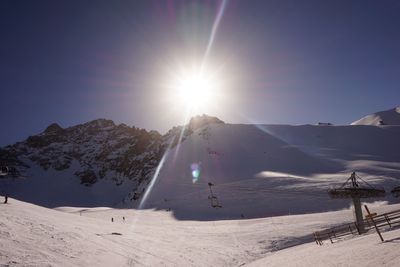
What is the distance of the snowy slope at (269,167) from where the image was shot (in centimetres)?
7612

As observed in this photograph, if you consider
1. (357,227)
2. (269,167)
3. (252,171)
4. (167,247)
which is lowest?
(167,247)

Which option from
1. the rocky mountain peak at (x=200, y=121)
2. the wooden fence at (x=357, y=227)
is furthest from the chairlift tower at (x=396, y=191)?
the rocky mountain peak at (x=200, y=121)

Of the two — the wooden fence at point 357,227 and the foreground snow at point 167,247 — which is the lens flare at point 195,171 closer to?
the foreground snow at point 167,247

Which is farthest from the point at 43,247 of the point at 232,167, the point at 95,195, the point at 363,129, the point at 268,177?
the point at 95,195

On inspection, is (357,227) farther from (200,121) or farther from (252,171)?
(200,121)

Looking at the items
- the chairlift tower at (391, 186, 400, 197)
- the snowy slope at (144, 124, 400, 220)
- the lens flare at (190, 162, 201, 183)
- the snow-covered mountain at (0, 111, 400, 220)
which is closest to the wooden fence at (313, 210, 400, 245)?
the chairlift tower at (391, 186, 400, 197)

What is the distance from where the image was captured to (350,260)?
15.8 metres

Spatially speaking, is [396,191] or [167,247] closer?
[167,247]

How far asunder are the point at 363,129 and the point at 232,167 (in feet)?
219

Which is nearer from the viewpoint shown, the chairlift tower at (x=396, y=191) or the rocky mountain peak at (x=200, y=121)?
the chairlift tower at (x=396, y=191)

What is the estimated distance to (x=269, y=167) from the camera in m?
112

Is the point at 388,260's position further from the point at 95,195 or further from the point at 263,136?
the point at 95,195

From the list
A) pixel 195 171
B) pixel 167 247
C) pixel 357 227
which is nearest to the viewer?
pixel 167 247

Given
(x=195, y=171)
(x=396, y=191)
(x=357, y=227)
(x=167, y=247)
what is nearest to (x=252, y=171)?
(x=195, y=171)
